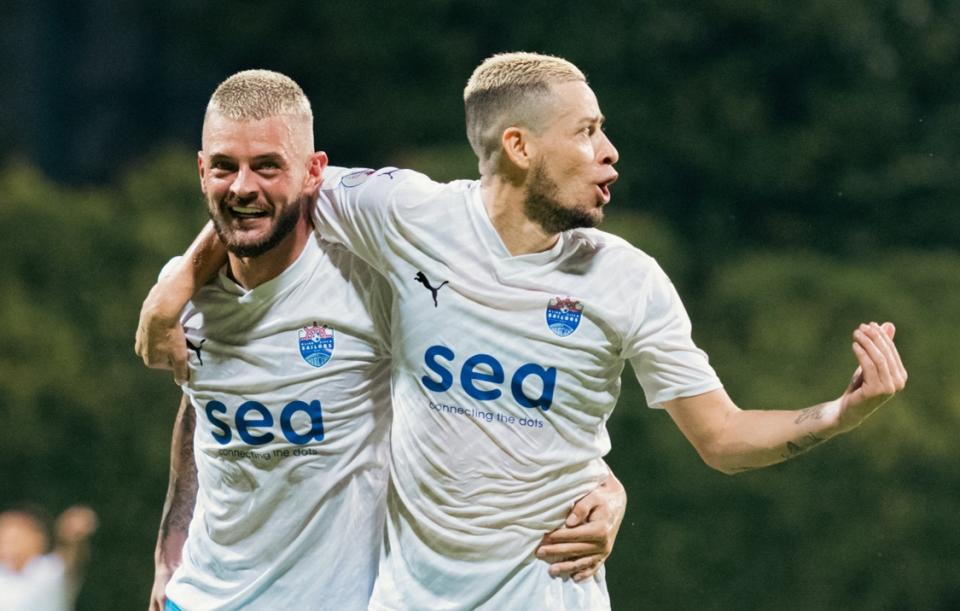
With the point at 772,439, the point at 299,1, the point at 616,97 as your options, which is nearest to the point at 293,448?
the point at 772,439

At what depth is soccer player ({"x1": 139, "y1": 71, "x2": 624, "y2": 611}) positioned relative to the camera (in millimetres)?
3570

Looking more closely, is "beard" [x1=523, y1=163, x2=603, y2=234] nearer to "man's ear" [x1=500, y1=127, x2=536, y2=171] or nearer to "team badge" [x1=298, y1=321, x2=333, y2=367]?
"man's ear" [x1=500, y1=127, x2=536, y2=171]

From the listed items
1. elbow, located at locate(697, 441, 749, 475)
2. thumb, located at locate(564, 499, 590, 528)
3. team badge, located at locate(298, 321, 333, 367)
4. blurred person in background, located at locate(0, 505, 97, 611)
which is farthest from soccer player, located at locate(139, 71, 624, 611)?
blurred person in background, located at locate(0, 505, 97, 611)

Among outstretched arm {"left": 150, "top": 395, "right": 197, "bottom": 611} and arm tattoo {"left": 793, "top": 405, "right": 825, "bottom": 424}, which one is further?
outstretched arm {"left": 150, "top": 395, "right": 197, "bottom": 611}

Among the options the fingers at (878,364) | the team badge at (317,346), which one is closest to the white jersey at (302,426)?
the team badge at (317,346)

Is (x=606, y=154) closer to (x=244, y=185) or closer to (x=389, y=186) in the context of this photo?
(x=389, y=186)

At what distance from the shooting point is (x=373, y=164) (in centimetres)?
1102

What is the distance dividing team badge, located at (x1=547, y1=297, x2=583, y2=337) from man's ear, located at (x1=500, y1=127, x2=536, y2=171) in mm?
320

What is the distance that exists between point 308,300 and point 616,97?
7.32m

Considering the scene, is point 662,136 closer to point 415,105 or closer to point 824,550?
point 415,105

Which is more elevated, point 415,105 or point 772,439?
point 415,105

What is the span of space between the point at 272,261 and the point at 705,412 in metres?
1.06

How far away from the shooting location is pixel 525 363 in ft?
11.1

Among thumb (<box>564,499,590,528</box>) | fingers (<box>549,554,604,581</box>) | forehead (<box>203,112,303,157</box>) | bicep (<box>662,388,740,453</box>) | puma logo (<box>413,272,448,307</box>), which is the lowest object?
fingers (<box>549,554,604,581</box>)
